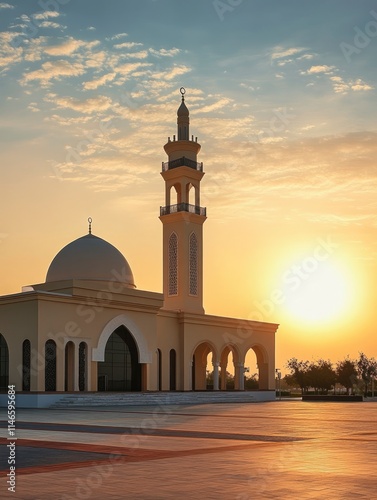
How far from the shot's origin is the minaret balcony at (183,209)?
149 feet

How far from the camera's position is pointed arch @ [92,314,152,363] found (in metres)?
36.8

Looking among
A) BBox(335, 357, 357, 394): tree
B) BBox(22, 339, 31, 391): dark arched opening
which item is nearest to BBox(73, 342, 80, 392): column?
BBox(22, 339, 31, 391): dark arched opening

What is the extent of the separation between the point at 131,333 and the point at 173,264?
7.45 meters

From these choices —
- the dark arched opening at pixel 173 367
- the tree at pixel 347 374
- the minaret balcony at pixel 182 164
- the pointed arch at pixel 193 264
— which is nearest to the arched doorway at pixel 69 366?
the dark arched opening at pixel 173 367

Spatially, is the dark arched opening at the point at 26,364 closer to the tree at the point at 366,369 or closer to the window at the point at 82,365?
the window at the point at 82,365

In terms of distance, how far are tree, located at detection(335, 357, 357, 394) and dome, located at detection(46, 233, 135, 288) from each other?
32.1m

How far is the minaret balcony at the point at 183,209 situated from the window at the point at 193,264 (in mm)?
1561

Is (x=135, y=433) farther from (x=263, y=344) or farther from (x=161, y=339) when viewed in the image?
(x=263, y=344)

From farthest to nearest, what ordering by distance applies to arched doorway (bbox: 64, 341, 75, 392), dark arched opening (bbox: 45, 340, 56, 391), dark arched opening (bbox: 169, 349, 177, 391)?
dark arched opening (bbox: 169, 349, 177, 391) → arched doorway (bbox: 64, 341, 75, 392) → dark arched opening (bbox: 45, 340, 56, 391)

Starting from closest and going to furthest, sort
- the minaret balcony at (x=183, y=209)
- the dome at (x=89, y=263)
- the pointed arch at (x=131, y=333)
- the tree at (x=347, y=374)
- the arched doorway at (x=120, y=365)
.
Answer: the pointed arch at (x=131, y=333)
the arched doorway at (x=120, y=365)
the dome at (x=89, y=263)
the minaret balcony at (x=183, y=209)
the tree at (x=347, y=374)

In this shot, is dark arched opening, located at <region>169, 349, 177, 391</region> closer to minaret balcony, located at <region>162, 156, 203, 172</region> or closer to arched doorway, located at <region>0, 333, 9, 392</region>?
arched doorway, located at <region>0, 333, 9, 392</region>

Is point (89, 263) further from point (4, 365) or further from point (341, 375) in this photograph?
point (341, 375)

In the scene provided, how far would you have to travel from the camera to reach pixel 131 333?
39062 mm

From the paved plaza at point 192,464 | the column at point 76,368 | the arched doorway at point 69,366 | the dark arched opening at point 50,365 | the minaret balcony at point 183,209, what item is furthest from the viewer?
the minaret balcony at point 183,209
